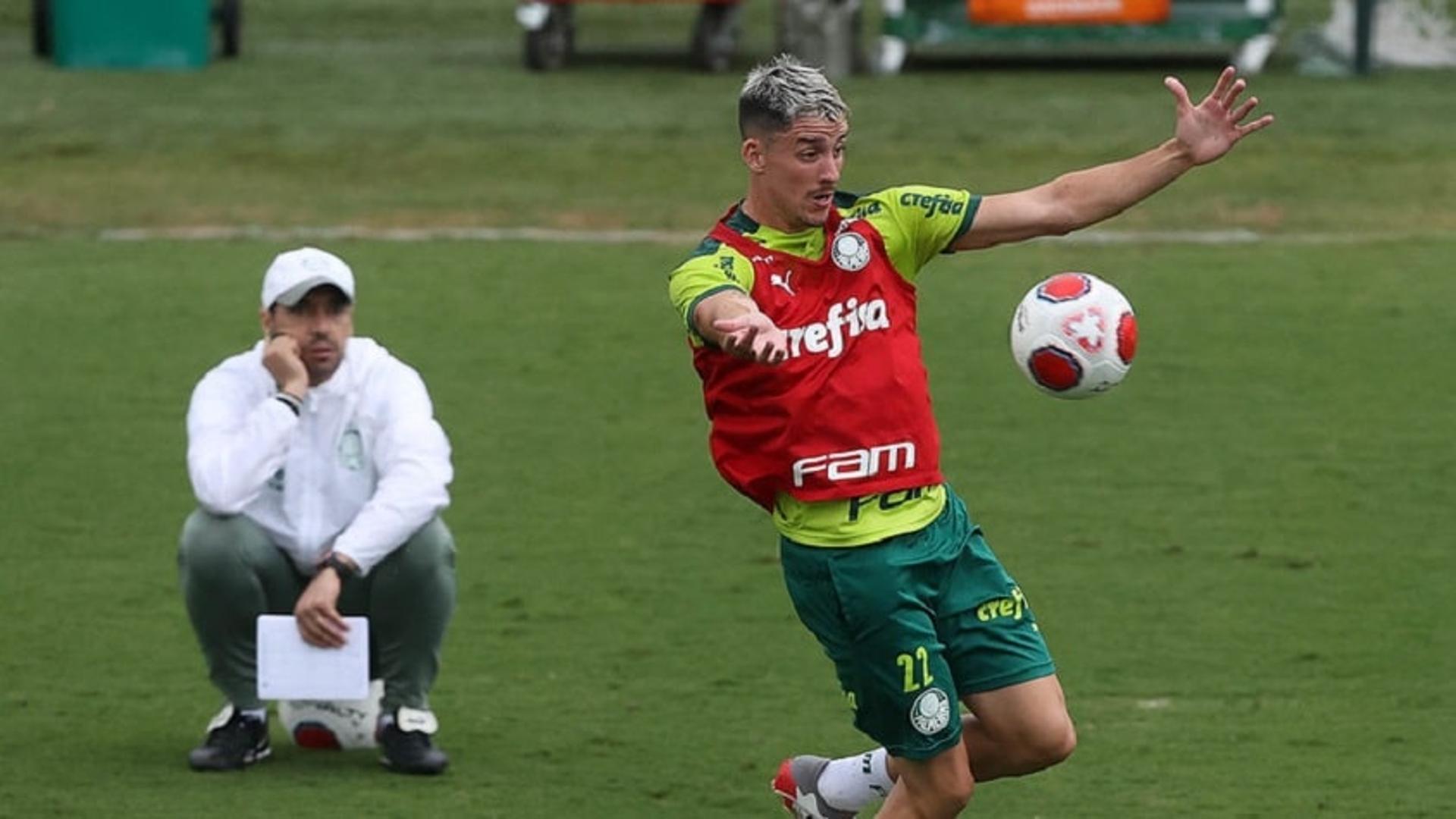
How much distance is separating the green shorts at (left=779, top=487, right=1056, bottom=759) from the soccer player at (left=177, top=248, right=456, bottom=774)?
1.29 metres

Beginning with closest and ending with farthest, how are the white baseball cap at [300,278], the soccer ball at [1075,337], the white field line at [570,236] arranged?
the soccer ball at [1075,337] → the white baseball cap at [300,278] → the white field line at [570,236]

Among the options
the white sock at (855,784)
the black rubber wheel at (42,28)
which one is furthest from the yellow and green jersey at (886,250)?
the black rubber wheel at (42,28)

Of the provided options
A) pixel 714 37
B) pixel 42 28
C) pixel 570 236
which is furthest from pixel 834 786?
pixel 42 28

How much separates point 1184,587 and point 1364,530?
0.93 metres

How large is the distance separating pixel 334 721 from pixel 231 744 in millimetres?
303

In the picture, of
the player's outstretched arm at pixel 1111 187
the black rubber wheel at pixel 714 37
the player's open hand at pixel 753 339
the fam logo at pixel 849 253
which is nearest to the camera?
the player's open hand at pixel 753 339

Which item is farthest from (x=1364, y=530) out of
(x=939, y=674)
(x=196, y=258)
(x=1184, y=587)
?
(x=196, y=258)

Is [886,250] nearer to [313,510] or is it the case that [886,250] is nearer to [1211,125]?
[1211,125]

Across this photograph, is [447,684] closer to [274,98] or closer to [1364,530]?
[1364,530]

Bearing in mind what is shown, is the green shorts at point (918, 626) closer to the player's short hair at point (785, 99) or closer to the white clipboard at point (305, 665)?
the player's short hair at point (785, 99)

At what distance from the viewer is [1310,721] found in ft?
24.5

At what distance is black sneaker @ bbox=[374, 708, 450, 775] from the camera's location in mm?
7105

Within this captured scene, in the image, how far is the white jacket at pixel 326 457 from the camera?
6.99 meters

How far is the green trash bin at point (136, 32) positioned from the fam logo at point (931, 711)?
14.9 m
